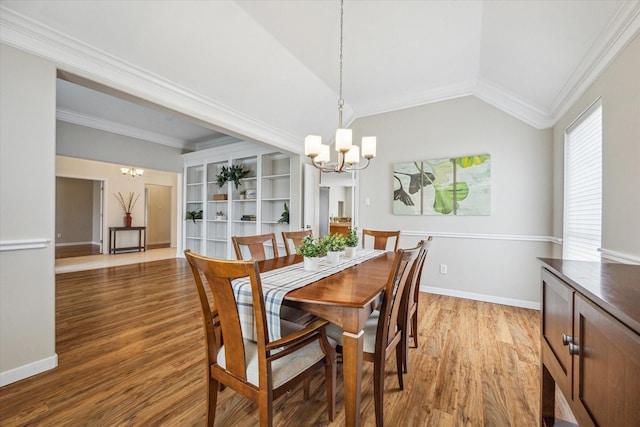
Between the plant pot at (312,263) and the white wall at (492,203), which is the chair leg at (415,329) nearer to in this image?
the plant pot at (312,263)

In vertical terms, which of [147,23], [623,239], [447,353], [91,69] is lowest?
[447,353]

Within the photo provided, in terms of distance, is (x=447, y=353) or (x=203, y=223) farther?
(x=203, y=223)

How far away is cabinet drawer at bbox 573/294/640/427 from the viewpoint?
0.60 metres

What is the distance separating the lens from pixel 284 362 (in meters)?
1.26

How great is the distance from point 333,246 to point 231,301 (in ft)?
3.53

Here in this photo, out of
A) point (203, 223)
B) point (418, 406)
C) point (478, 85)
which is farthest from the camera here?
point (203, 223)

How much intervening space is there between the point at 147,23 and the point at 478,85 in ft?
12.2

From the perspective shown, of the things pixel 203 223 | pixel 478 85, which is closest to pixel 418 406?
pixel 478 85

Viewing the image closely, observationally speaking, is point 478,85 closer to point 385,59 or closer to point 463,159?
point 463,159

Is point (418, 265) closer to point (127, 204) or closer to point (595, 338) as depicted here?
point (595, 338)

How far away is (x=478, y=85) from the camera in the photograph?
345 centimetres

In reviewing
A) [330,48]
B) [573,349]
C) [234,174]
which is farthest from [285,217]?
[573,349]

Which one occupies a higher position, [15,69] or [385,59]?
[385,59]

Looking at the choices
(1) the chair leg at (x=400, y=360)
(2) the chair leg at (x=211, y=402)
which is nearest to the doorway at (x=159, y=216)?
(2) the chair leg at (x=211, y=402)
